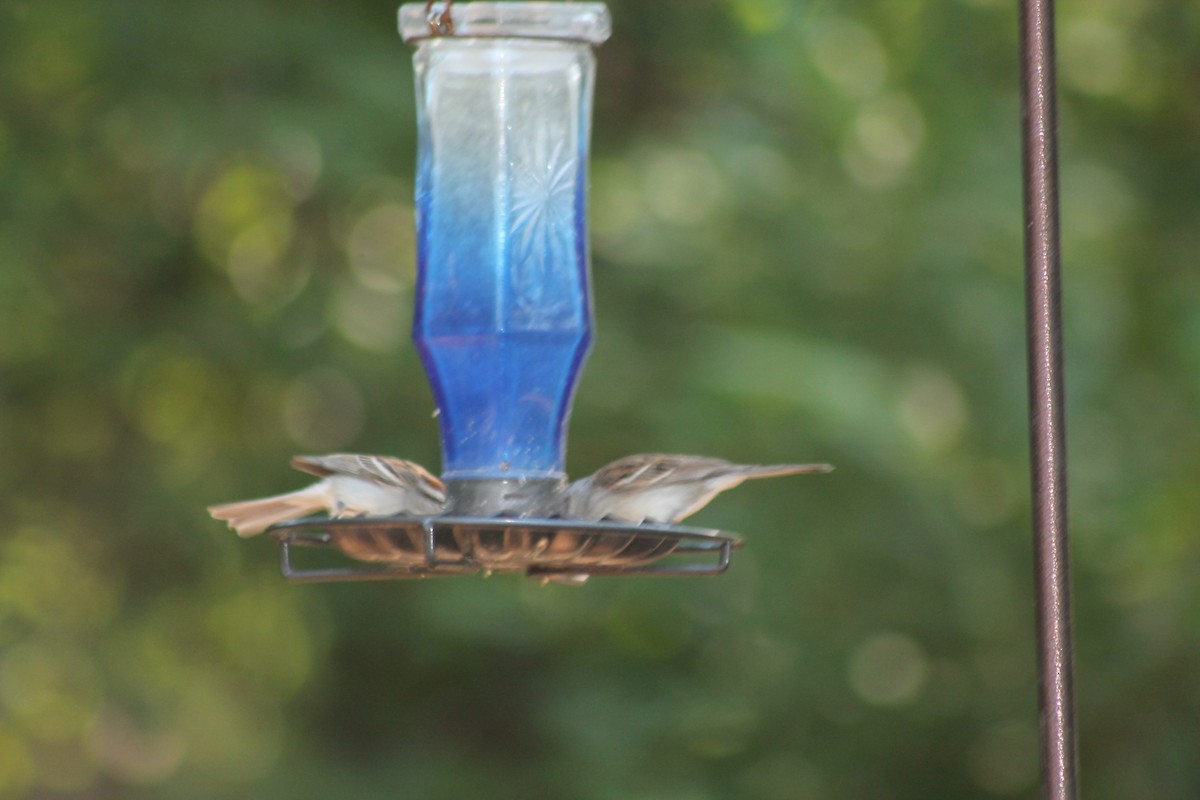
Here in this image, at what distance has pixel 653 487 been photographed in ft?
12.9

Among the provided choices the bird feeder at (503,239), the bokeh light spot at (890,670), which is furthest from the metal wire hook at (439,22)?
the bokeh light spot at (890,670)

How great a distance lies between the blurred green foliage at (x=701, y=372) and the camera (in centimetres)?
709

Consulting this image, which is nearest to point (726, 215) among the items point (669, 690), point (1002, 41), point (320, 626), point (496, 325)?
point (1002, 41)

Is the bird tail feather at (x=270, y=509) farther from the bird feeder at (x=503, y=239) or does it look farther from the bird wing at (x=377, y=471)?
the bird feeder at (x=503, y=239)

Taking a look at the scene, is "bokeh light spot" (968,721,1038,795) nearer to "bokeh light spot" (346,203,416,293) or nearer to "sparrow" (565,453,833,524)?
"bokeh light spot" (346,203,416,293)

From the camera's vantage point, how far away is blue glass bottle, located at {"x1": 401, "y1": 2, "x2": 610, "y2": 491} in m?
3.91

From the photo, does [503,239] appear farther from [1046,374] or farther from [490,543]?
[1046,374]

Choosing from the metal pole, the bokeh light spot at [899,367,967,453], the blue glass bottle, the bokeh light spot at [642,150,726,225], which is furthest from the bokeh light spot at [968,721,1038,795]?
the metal pole

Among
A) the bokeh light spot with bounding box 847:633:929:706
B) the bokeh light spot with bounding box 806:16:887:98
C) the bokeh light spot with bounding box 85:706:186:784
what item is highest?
the bokeh light spot with bounding box 806:16:887:98

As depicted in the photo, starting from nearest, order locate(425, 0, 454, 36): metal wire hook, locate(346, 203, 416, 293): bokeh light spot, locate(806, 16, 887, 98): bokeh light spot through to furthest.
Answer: locate(425, 0, 454, 36): metal wire hook < locate(806, 16, 887, 98): bokeh light spot < locate(346, 203, 416, 293): bokeh light spot

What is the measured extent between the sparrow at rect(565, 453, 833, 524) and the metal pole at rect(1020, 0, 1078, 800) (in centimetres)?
127

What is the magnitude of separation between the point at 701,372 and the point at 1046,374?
424 centimetres

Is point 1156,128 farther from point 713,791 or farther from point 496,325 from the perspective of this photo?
point 496,325

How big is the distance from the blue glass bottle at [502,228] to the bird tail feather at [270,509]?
0.40 m
